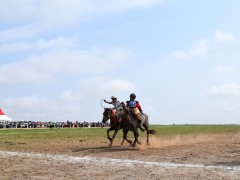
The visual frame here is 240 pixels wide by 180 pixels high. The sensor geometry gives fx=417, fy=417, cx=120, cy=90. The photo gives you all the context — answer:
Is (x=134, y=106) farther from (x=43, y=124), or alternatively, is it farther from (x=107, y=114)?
(x=43, y=124)

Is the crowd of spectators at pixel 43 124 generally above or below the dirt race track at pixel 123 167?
above

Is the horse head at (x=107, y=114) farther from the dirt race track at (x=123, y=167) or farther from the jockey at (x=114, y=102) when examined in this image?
the dirt race track at (x=123, y=167)

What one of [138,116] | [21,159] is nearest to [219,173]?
[21,159]

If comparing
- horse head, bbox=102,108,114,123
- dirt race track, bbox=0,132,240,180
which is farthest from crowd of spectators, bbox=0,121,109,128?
dirt race track, bbox=0,132,240,180

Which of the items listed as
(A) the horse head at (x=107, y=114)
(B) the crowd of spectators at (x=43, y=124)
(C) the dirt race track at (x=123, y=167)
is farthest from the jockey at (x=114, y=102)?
(B) the crowd of spectators at (x=43, y=124)

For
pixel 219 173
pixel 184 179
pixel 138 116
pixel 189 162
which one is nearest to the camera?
pixel 184 179

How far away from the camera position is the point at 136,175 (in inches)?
493

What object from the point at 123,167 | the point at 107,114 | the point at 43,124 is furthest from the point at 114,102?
the point at 43,124

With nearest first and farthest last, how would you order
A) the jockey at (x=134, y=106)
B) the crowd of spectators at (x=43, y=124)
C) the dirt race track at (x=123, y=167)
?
the dirt race track at (x=123, y=167), the jockey at (x=134, y=106), the crowd of spectators at (x=43, y=124)

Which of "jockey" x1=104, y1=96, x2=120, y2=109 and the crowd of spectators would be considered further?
the crowd of spectators

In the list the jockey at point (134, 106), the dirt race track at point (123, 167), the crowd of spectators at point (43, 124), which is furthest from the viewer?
the crowd of spectators at point (43, 124)

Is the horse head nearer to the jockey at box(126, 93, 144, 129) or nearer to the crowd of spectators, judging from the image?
the jockey at box(126, 93, 144, 129)

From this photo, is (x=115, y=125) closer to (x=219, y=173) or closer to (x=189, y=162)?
(x=189, y=162)

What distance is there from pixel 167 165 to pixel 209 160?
234cm
